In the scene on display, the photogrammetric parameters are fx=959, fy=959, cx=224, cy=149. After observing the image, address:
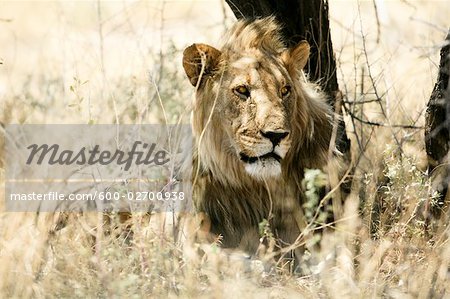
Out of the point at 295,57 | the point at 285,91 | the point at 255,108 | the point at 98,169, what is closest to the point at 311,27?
the point at 295,57

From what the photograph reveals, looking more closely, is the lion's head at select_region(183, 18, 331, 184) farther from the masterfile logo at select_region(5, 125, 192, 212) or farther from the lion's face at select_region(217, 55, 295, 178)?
the masterfile logo at select_region(5, 125, 192, 212)

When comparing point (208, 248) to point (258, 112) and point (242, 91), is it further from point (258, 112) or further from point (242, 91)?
point (242, 91)

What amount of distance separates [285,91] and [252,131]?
0.39m

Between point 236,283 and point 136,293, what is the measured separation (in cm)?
44

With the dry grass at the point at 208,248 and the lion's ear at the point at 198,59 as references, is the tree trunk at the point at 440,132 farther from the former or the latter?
the lion's ear at the point at 198,59

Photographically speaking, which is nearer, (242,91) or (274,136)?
(274,136)

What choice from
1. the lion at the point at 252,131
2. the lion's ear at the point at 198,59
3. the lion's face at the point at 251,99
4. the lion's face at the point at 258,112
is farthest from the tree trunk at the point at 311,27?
the lion's ear at the point at 198,59

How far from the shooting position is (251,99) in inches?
199

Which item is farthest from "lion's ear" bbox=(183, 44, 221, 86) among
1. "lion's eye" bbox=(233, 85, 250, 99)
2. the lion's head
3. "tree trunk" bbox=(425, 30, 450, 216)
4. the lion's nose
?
"tree trunk" bbox=(425, 30, 450, 216)

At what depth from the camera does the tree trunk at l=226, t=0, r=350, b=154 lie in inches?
236

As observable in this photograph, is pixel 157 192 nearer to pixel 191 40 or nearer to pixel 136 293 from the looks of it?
pixel 136 293

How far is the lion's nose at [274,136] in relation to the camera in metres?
4.86

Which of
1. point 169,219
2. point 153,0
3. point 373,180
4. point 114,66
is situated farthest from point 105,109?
point 153,0

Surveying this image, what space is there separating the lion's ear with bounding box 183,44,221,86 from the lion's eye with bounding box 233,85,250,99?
0.22 m
